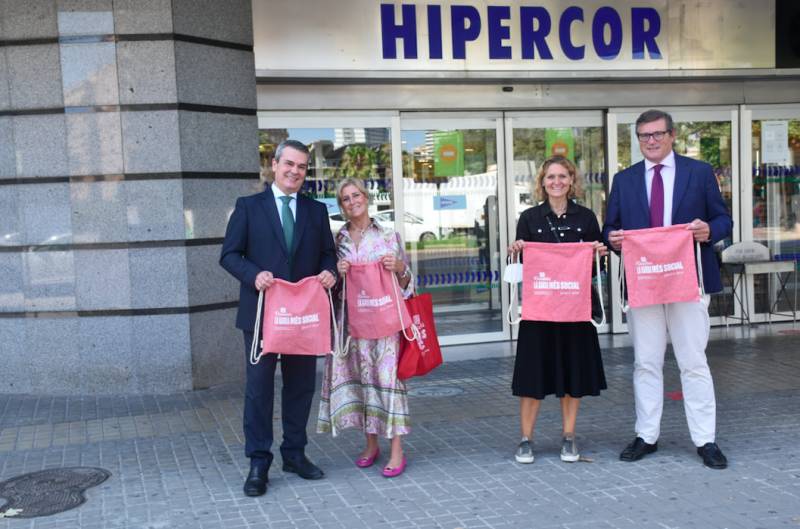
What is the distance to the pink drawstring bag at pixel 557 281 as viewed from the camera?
17.3 ft

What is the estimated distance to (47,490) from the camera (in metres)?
5.30

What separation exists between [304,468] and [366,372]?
0.70 m

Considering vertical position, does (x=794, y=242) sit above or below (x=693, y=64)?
below

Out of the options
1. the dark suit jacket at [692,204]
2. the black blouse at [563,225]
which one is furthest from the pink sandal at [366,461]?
the dark suit jacket at [692,204]

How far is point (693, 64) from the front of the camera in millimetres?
10188

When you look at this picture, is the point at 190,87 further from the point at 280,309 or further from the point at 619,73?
the point at 619,73

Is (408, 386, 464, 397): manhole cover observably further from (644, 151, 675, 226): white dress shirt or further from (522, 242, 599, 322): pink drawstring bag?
(644, 151, 675, 226): white dress shirt

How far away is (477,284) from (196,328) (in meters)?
3.58

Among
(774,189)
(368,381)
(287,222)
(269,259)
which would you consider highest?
(774,189)

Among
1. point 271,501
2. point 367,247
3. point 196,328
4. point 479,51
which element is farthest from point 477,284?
point 271,501

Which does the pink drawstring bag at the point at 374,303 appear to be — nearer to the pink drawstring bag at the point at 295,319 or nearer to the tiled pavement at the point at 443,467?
the pink drawstring bag at the point at 295,319

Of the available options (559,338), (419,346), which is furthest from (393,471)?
(559,338)

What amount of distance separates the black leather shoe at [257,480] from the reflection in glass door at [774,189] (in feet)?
25.5

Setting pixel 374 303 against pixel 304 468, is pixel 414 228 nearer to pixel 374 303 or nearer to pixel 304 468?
pixel 374 303
